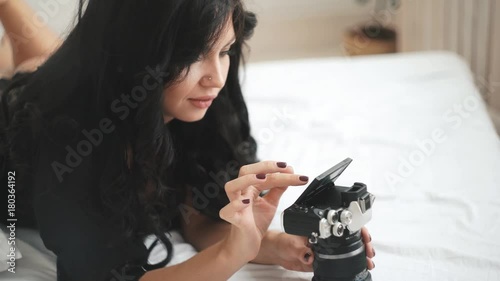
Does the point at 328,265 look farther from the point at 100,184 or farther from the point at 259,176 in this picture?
the point at 100,184

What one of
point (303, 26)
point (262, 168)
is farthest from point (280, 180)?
point (303, 26)

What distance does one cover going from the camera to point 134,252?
3.23 feet

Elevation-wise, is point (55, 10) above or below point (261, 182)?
above

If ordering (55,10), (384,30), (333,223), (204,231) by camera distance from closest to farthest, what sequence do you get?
(333,223) → (204,231) → (55,10) → (384,30)

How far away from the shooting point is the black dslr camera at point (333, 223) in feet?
2.75

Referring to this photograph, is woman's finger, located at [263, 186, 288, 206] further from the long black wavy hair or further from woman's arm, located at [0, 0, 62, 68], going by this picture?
woman's arm, located at [0, 0, 62, 68]

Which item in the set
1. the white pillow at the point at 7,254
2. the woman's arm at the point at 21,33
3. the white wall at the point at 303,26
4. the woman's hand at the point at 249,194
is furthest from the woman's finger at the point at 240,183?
the white wall at the point at 303,26

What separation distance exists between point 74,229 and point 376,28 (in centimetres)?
211

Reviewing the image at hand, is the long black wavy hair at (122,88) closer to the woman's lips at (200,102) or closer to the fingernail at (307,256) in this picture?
the woman's lips at (200,102)

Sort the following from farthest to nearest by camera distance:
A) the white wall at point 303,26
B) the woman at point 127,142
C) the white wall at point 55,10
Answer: the white wall at point 303,26 < the white wall at point 55,10 < the woman at point 127,142

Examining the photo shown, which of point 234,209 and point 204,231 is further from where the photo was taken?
point 204,231

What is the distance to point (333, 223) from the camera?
0.83 m

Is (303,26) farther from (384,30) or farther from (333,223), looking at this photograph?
(333,223)

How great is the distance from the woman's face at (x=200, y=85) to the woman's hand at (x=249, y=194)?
0.19 m
